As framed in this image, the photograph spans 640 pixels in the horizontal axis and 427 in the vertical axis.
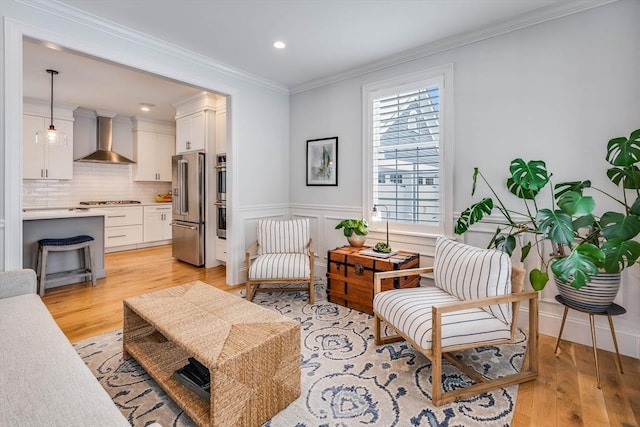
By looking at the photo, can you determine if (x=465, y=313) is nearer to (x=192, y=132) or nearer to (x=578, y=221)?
(x=578, y=221)

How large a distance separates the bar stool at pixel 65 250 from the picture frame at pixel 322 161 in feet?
9.43

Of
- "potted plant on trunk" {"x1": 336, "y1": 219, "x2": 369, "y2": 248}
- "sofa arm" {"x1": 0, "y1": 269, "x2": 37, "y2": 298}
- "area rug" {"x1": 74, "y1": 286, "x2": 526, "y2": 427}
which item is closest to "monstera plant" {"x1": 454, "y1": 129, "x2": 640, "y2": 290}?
"area rug" {"x1": 74, "y1": 286, "x2": 526, "y2": 427}

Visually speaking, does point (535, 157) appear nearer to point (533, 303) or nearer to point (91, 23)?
point (533, 303)

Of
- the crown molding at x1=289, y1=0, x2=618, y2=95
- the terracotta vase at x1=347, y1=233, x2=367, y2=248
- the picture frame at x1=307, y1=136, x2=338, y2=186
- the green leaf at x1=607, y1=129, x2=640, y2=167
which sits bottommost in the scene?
the terracotta vase at x1=347, y1=233, x2=367, y2=248

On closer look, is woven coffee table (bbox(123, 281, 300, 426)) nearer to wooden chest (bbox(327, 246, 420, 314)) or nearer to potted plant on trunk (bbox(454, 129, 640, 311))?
wooden chest (bbox(327, 246, 420, 314))

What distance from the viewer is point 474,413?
67.5 inches

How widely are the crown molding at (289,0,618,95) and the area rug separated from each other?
8.50 feet

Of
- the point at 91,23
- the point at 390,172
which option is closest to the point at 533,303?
the point at 390,172

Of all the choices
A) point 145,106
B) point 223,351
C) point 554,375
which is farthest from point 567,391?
point 145,106

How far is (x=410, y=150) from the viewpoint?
3.41 meters

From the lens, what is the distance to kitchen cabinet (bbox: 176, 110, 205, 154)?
4.86m

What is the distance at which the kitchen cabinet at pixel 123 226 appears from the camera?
5.90 metres

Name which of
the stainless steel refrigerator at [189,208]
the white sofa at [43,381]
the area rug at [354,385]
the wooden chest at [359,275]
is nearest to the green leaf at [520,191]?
the wooden chest at [359,275]

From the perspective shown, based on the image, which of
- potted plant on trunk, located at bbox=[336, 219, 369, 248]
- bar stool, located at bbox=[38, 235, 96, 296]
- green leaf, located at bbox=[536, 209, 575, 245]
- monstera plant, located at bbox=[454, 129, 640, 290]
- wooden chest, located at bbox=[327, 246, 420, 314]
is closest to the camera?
monstera plant, located at bbox=[454, 129, 640, 290]
